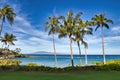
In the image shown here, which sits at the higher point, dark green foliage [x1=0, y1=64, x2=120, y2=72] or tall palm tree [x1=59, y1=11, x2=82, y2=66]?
tall palm tree [x1=59, y1=11, x2=82, y2=66]

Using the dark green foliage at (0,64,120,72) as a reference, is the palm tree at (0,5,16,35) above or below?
above

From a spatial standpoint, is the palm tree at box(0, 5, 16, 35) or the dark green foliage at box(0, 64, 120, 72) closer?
the dark green foliage at box(0, 64, 120, 72)

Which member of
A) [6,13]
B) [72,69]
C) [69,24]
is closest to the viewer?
[72,69]

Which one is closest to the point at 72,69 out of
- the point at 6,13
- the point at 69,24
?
the point at 69,24

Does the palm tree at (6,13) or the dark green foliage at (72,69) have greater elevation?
the palm tree at (6,13)

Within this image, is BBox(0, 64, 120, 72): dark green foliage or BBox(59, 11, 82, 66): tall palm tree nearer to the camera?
BBox(0, 64, 120, 72): dark green foliage

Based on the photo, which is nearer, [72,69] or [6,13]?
[72,69]

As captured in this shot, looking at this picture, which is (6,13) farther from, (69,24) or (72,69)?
(72,69)

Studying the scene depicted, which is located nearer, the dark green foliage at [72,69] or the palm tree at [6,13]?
the dark green foliage at [72,69]

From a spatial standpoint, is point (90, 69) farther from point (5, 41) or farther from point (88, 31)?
point (5, 41)

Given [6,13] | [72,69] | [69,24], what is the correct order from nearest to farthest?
[72,69]
[69,24]
[6,13]

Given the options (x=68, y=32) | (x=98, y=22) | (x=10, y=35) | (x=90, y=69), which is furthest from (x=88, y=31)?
(x=10, y=35)

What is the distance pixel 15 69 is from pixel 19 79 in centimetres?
809

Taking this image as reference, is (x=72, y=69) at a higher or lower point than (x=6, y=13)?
lower
